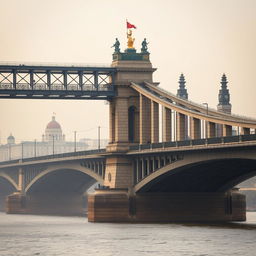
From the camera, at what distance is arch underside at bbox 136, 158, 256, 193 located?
400ft

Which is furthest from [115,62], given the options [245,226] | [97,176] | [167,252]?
[167,252]

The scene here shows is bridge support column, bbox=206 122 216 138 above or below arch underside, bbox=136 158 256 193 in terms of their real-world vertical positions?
above

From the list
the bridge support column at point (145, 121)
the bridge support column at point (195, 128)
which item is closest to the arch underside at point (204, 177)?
the bridge support column at point (195, 128)

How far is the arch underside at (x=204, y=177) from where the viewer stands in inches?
4801

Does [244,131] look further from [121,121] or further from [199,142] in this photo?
[121,121]

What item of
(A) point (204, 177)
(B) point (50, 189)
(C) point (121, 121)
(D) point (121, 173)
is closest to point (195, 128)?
(A) point (204, 177)

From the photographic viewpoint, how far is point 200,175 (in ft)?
425

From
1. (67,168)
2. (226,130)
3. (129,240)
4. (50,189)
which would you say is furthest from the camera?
(50,189)

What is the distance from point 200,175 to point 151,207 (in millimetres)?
8947

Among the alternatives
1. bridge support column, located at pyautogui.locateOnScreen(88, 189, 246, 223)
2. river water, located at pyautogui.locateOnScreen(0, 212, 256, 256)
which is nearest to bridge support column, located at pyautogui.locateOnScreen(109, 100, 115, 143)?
bridge support column, located at pyautogui.locateOnScreen(88, 189, 246, 223)

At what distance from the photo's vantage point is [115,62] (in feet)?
463

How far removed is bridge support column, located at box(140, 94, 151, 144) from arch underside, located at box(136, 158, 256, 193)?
282 inches

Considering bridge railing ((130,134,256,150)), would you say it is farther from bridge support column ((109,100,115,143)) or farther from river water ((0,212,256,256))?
river water ((0,212,256,256))

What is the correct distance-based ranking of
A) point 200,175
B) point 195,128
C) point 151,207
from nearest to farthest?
point 195,128
point 200,175
point 151,207
